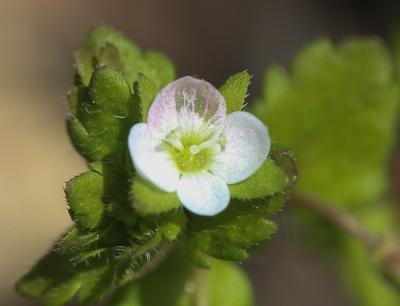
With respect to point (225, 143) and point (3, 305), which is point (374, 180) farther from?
point (3, 305)

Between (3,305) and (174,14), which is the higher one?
(174,14)

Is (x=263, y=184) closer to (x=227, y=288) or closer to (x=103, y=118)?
(x=103, y=118)

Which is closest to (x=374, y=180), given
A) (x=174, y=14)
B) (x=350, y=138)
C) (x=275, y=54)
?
(x=350, y=138)

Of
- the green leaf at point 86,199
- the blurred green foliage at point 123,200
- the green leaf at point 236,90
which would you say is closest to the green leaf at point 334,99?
the blurred green foliage at point 123,200

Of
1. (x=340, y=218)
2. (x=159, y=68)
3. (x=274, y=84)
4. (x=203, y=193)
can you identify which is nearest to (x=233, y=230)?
(x=203, y=193)

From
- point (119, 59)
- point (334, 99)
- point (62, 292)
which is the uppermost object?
point (119, 59)

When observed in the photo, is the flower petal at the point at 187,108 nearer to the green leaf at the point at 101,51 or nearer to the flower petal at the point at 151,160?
the flower petal at the point at 151,160
